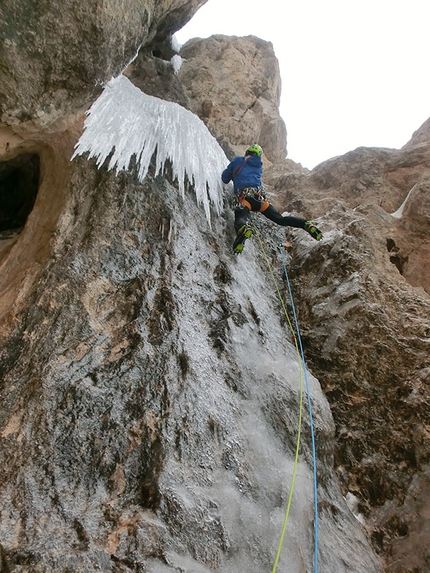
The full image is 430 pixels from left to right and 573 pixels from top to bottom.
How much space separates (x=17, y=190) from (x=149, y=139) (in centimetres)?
204

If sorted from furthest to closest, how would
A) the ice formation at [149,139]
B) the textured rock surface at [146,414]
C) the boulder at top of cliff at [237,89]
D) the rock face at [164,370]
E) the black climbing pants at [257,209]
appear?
the boulder at top of cliff at [237,89] < the black climbing pants at [257,209] < the ice formation at [149,139] < the rock face at [164,370] < the textured rock surface at [146,414]

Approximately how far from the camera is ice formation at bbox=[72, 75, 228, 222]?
14.8ft

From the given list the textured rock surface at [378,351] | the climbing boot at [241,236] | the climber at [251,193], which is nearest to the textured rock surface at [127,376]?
the climbing boot at [241,236]

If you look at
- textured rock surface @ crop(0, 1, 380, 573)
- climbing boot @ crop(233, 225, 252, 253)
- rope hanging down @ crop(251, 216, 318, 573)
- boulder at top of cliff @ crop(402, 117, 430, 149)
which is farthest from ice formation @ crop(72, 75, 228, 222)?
boulder at top of cliff @ crop(402, 117, 430, 149)

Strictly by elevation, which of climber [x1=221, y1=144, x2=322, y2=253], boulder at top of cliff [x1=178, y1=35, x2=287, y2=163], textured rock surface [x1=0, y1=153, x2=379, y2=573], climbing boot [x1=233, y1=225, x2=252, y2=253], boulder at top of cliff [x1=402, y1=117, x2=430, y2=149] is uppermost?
boulder at top of cliff [x1=178, y1=35, x2=287, y2=163]

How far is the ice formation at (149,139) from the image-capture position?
451 centimetres

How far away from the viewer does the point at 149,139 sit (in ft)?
16.0

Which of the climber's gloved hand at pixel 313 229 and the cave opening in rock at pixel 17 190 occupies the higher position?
the climber's gloved hand at pixel 313 229

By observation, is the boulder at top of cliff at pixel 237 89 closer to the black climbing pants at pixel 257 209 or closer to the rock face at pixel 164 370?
the rock face at pixel 164 370

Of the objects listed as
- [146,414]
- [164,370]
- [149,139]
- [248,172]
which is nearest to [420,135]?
[248,172]

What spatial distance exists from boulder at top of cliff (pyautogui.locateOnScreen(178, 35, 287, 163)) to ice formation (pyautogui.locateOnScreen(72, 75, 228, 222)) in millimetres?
4885

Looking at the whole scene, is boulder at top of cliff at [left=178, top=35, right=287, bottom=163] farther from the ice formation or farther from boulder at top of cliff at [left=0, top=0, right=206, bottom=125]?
boulder at top of cliff at [left=0, top=0, right=206, bottom=125]

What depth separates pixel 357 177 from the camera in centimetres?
780

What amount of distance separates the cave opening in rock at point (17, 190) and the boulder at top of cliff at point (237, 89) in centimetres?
564
